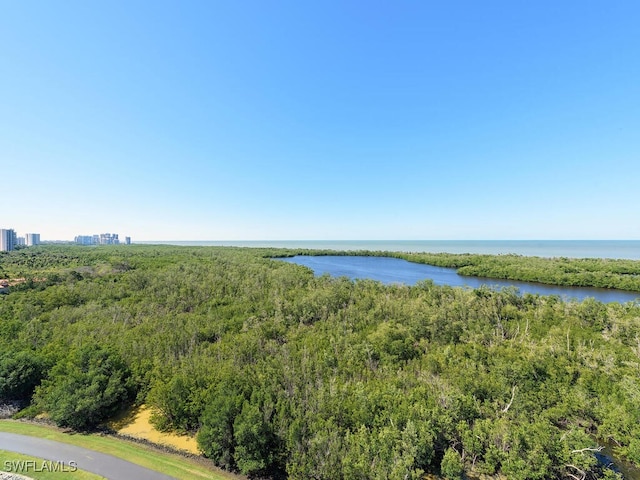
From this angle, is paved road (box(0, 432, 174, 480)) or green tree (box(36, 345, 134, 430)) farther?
green tree (box(36, 345, 134, 430))

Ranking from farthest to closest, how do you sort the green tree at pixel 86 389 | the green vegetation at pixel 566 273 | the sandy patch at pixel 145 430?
the green vegetation at pixel 566 273 < the green tree at pixel 86 389 < the sandy patch at pixel 145 430

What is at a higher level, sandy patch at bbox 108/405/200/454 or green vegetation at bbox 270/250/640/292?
green vegetation at bbox 270/250/640/292

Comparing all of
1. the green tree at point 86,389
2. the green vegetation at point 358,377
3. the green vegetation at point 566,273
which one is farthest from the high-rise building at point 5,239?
the green vegetation at point 566,273

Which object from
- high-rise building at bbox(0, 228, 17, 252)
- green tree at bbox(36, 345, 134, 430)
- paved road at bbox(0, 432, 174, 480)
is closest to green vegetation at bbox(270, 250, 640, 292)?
paved road at bbox(0, 432, 174, 480)

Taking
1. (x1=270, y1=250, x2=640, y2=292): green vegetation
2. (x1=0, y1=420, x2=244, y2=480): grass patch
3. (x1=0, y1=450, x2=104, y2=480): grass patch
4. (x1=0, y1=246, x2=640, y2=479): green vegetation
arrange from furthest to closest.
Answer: (x1=270, y1=250, x2=640, y2=292): green vegetation < (x1=0, y1=420, x2=244, y2=480): grass patch < (x1=0, y1=450, x2=104, y2=480): grass patch < (x1=0, y1=246, x2=640, y2=479): green vegetation

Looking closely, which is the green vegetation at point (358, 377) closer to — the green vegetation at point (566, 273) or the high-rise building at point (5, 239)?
the green vegetation at point (566, 273)

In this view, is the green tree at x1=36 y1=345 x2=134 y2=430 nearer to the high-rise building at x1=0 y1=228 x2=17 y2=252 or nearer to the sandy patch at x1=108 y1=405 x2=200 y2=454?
the sandy patch at x1=108 y1=405 x2=200 y2=454

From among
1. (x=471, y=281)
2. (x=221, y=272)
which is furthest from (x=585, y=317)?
(x=221, y=272)
